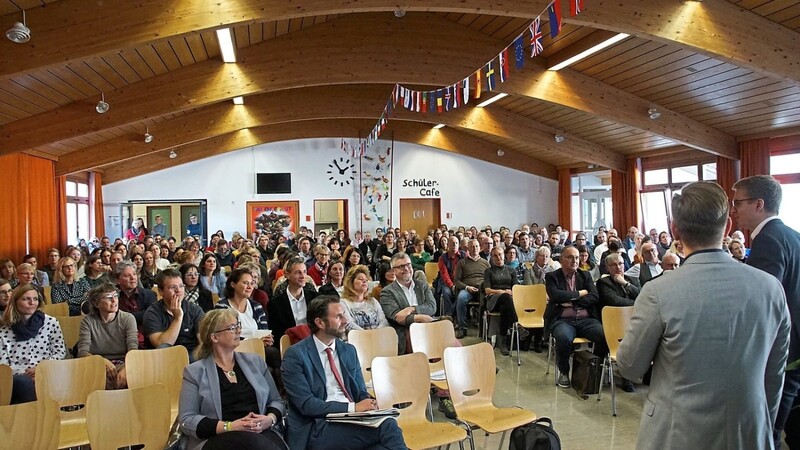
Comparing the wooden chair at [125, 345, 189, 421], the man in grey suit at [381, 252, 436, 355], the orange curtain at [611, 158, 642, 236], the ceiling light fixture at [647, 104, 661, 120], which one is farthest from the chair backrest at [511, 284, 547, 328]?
the orange curtain at [611, 158, 642, 236]

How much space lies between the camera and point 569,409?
170 inches

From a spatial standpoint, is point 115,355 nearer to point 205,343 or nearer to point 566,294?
point 205,343

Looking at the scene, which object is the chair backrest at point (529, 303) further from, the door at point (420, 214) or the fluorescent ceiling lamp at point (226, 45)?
the door at point (420, 214)

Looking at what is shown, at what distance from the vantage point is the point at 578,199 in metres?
15.4

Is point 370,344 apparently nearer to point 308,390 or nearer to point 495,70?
point 308,390

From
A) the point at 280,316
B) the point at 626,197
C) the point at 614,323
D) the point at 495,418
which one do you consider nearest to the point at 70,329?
the point at 280,316

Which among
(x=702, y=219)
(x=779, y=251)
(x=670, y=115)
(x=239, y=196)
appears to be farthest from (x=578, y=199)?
(x=702, y=219)

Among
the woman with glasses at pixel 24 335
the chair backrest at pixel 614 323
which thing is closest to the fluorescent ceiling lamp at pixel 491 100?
the chair backrest at pixel 614 323

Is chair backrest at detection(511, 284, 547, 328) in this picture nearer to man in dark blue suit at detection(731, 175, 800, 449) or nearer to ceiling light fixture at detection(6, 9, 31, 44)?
man in dark blue suit at detection(731, 175, 800, 449)

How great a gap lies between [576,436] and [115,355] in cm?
329

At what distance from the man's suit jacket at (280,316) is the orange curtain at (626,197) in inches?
409

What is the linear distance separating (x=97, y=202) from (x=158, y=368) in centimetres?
1174

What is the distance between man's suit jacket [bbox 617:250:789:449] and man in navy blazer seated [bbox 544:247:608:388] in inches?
138

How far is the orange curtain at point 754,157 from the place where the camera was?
9.49 meters
